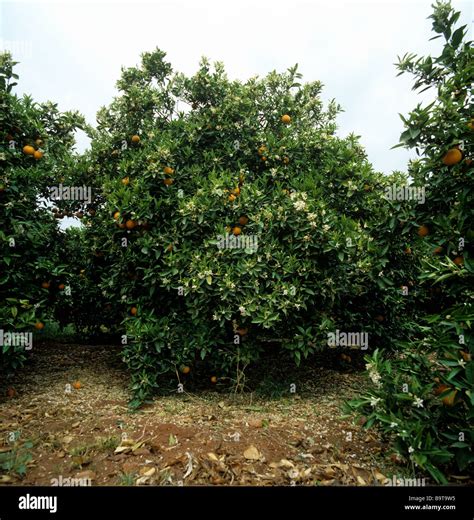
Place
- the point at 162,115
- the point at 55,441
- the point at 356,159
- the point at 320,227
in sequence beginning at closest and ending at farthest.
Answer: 1. the point at 55,441
2. the point at 320,227
3. the point at 356,159
4. the point at 162,115

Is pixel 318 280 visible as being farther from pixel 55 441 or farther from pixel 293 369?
pixel 55 441

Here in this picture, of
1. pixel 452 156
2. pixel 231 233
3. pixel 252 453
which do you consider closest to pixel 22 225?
pixel 231 233

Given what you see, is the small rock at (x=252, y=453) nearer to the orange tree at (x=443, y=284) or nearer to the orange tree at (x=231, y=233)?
the orange tree at (x=443, y=284)

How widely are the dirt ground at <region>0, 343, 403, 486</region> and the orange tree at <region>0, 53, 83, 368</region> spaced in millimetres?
860

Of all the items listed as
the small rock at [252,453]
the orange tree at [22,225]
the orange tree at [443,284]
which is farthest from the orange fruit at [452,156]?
the orange tree at [22,225]

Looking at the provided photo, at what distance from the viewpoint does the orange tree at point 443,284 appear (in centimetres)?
295

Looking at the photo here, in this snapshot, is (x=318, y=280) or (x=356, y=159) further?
(x=356, y=159)

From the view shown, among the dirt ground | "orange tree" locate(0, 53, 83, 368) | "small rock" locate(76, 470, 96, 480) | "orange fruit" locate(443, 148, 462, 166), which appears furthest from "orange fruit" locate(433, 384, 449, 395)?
"orange tree" locate(0, 53, 83, 368)

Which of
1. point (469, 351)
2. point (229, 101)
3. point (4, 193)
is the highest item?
point (229, 101)

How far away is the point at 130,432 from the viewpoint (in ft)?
12.3

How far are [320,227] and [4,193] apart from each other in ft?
11.4

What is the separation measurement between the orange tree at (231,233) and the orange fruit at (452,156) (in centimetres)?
87

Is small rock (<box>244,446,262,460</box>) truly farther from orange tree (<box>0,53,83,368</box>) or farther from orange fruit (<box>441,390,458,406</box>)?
orange tree (<box>0,53,83,368</box>)
